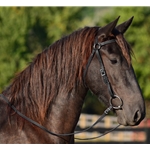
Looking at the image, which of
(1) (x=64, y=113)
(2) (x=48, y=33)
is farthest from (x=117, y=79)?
(2) (x=48, y=33)

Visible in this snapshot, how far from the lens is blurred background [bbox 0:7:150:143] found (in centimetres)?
1761

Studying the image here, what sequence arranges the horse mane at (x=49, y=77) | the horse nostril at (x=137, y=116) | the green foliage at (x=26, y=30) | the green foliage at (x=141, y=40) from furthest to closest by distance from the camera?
the green foliage at (x=141, y=40) → the green foliage at (x=26, y=30) → the horse mane at (x=49, y=77) → the horse nostril at (x=137, y=116)

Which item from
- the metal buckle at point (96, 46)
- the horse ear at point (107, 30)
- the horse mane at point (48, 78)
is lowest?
the horse mane at point (48, 78)

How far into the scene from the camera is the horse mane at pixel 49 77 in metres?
3.73

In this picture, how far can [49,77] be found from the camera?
12.3ft

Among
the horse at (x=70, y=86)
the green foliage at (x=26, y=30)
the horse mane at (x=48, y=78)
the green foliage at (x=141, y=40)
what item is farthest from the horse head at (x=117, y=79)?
the green foliage at (x=141, y=40)

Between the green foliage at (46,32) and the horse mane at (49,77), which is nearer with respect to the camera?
the horse mane at (49,77)

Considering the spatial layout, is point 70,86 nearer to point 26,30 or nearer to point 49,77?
point 49,77

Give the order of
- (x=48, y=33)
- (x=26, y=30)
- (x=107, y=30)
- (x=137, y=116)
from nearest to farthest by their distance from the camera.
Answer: (x=137, y=116)
(x=107, y=30)
(x=26, y=30)
(x=48, y=33)

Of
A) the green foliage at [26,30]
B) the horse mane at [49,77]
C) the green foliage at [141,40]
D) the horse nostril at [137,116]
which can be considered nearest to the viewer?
the horse nostril at [137,116]

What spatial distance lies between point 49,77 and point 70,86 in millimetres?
220

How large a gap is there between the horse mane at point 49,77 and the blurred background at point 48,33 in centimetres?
1200

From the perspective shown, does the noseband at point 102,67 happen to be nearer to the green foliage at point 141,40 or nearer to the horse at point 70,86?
the horse at point 70,86

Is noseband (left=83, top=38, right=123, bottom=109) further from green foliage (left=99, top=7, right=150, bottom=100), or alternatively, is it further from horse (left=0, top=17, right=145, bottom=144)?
green foliage (left=99, top=7, right=150, bottom=100)
